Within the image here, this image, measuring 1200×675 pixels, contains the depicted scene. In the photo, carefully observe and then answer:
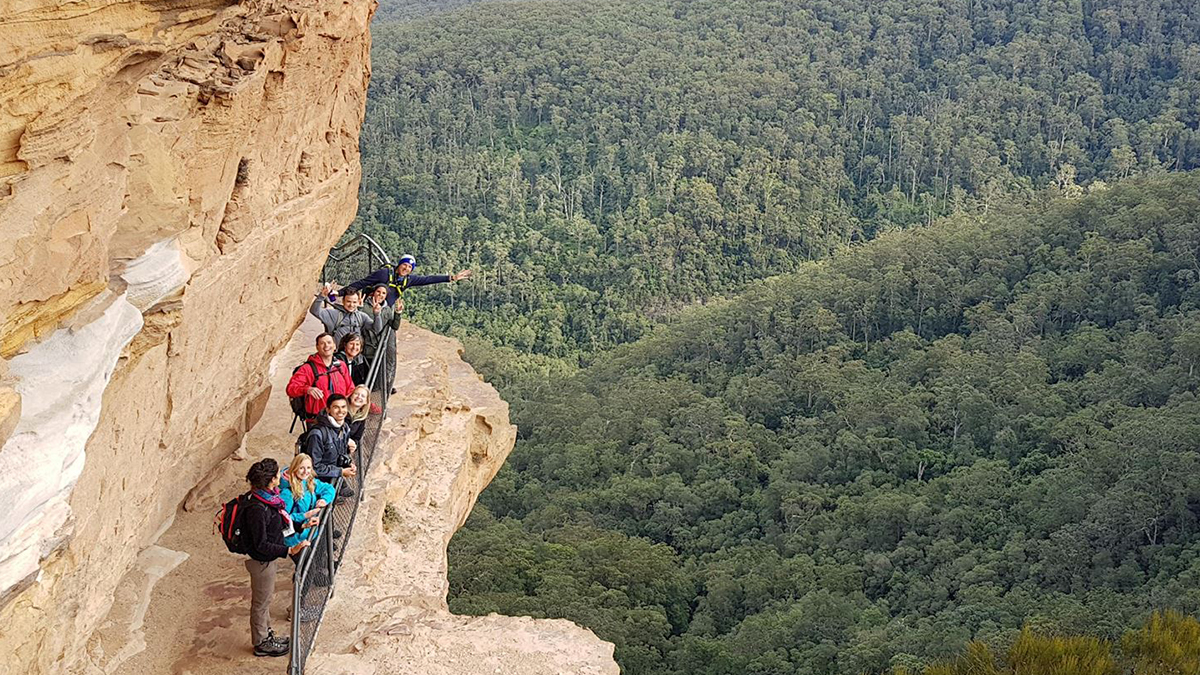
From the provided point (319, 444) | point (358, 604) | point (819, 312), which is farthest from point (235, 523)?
point (819, 312)

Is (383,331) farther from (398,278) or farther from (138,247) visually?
(138,247)

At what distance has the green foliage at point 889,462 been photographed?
3256 cm

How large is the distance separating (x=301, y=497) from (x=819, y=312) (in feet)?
171

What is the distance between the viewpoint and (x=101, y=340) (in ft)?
23.5

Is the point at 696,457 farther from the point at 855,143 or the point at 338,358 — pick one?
the point at 855,143

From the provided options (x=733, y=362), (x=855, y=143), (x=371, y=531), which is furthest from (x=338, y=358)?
(x=855, y=143)

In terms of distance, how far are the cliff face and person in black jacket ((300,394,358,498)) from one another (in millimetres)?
1076

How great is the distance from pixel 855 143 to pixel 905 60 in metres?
13.3

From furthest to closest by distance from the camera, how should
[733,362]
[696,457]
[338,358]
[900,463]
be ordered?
[733,362]
[696,457]
[900,463]
[338,358]

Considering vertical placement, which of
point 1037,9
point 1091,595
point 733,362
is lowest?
point 733,362

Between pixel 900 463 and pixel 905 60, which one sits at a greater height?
pixel 905 60

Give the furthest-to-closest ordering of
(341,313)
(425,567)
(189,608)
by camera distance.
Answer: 1. (425,567)
2. (341,313)
3. (189,608)

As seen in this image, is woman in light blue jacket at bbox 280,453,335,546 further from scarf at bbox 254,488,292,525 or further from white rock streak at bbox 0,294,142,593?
white rock streak at bbox 0,294,142,593

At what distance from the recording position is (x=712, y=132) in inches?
3698
